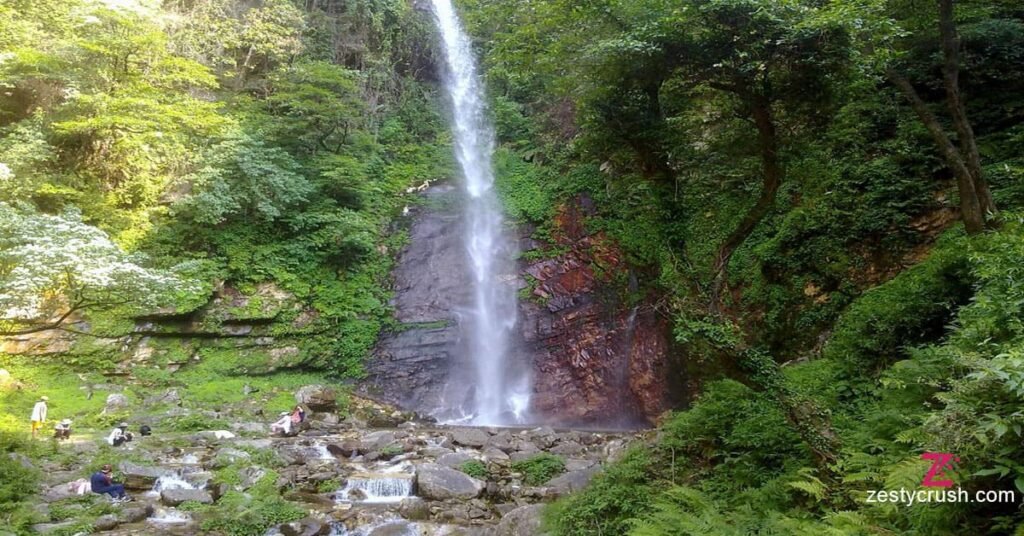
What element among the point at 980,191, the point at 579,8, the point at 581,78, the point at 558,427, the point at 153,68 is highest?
the point at 153,68

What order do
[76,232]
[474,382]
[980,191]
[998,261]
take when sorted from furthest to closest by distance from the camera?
[474,382] → [76,232] → [980,191] → [998,261]

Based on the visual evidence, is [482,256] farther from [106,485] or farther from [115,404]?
[106,485]

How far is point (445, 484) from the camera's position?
29.0 ft

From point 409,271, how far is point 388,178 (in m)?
4.67

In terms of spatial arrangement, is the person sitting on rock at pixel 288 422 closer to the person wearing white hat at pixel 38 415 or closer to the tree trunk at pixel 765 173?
the person wearing white hat at pixel 38 415

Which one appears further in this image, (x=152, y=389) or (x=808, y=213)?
(x=152, y=389)

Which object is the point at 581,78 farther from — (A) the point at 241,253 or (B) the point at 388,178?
(B) the point at 388,178

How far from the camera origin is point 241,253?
15.8 metres

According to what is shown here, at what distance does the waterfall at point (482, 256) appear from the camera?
15.4 metres

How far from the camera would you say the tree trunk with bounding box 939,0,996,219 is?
5883mm

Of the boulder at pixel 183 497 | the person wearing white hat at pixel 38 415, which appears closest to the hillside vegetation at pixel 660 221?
the person wearing white hat at pixel 38 415

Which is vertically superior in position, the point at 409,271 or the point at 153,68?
the point at 153,68

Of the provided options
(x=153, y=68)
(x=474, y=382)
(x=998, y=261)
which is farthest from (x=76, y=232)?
(x=998, y=261)

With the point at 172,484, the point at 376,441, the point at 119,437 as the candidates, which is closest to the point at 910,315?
the point at 376,441
